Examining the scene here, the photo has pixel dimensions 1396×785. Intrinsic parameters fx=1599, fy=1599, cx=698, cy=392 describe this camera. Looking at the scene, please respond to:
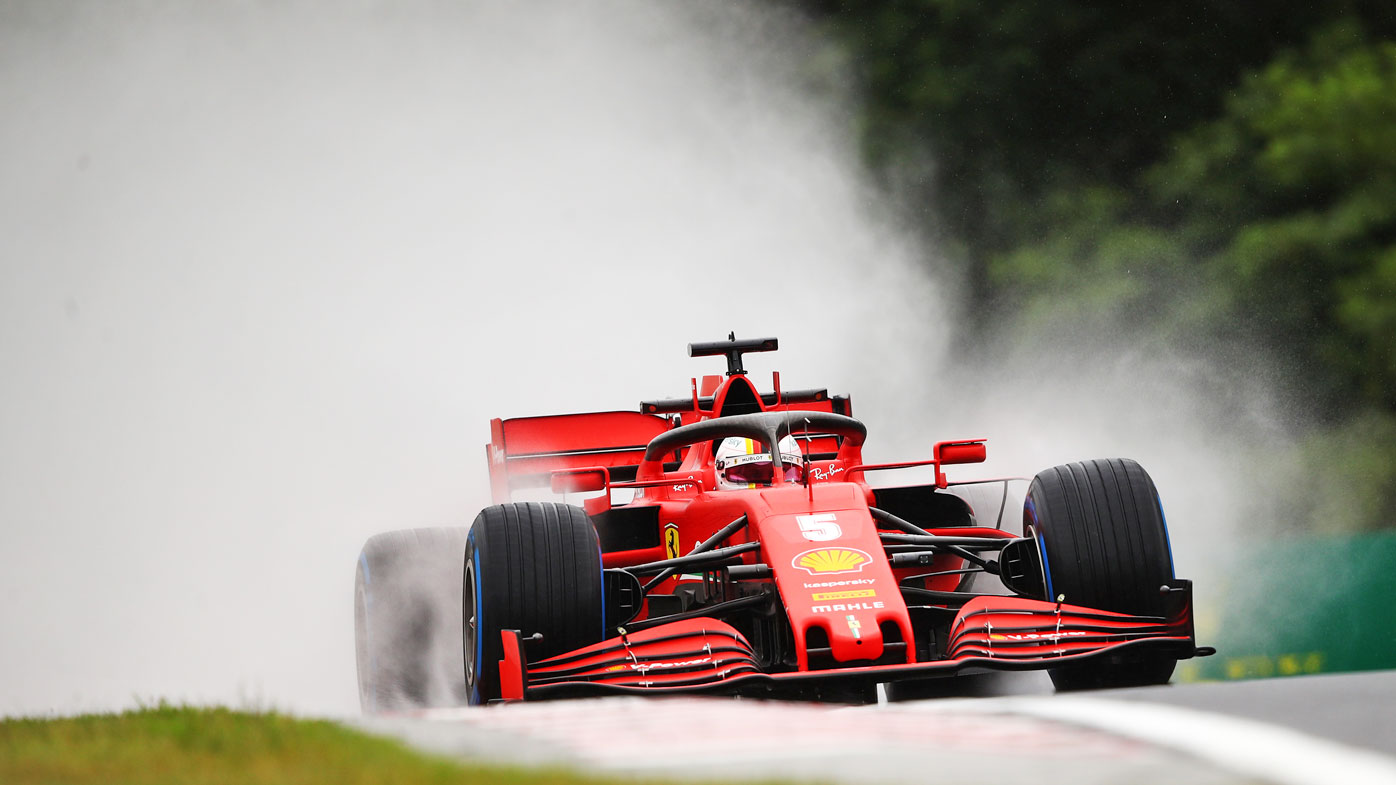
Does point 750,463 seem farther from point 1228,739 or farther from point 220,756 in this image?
point 1228,739

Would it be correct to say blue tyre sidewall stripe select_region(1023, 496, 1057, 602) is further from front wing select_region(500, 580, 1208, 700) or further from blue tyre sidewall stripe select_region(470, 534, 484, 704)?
blue tyre sidewall stripe select_region(470, 534, 484, 704)

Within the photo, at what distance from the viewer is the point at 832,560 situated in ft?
20.8

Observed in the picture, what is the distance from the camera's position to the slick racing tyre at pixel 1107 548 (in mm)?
6629

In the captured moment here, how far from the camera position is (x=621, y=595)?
6641 mm

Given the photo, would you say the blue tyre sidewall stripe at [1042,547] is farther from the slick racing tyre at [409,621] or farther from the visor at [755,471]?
the slick racing tyre at [409,621]

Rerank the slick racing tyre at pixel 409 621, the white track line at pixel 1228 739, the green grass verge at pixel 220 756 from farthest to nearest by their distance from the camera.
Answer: the slick racing tyre at pixel 409 621 → the green grass verge at pixel 220 756 → the white track line at pixel 1228 739

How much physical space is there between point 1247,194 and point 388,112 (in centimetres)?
1211

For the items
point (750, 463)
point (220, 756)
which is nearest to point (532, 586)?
point (750, 463)

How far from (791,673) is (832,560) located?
64 cm

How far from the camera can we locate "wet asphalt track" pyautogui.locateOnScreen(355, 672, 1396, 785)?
11.1 feet

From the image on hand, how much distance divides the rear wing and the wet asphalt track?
4.60 meters

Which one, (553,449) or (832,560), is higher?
(553,449)

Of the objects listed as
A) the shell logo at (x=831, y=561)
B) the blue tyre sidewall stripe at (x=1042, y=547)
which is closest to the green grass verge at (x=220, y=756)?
the shell logo at (x=831, y=561)

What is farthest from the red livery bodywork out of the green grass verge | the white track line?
the green grass verge
